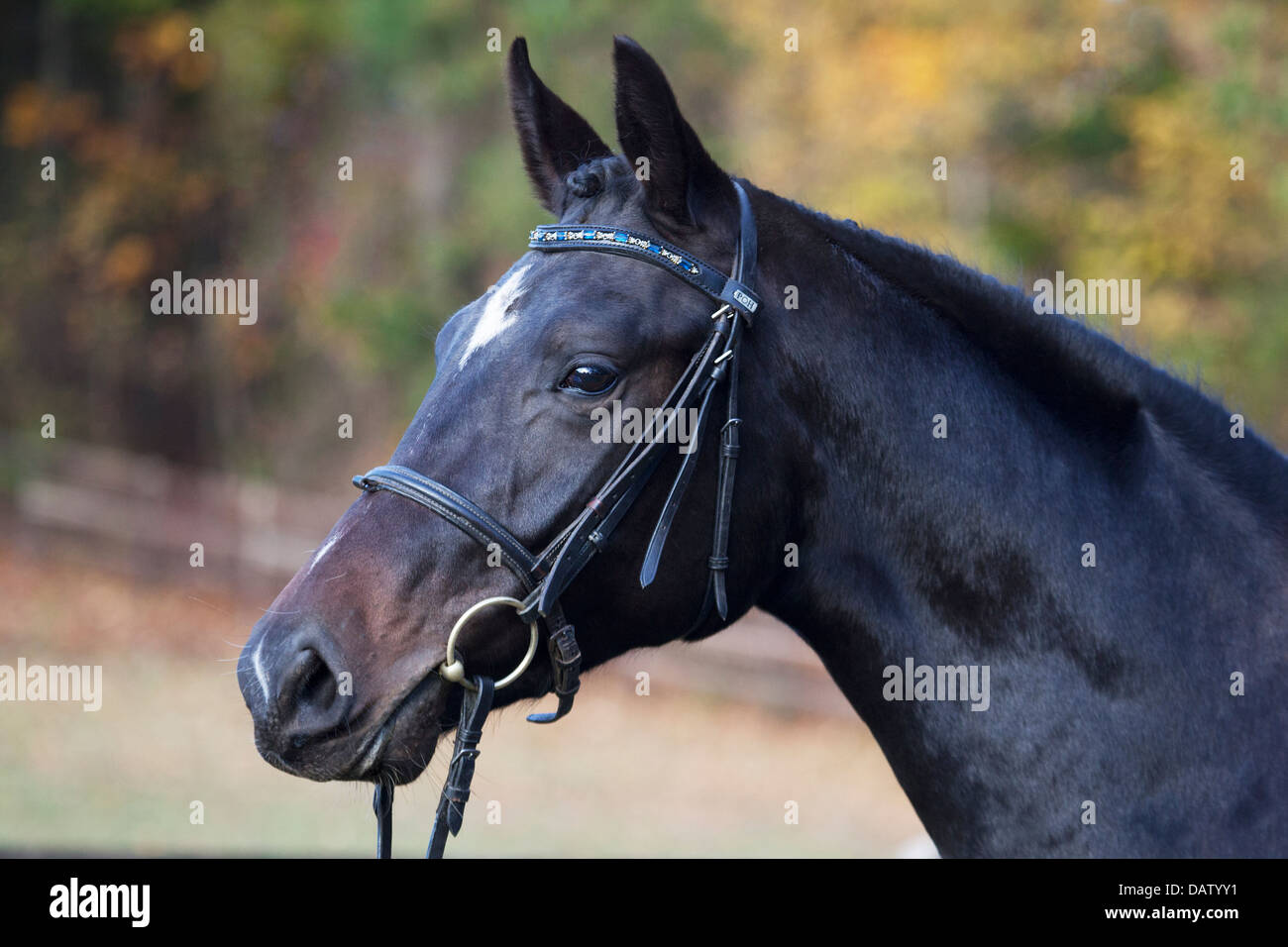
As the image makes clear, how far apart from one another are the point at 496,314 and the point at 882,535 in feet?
3.43

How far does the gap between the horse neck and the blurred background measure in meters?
6.70

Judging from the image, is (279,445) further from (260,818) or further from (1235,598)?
(1235,598)

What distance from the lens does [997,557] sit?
2.69 meters

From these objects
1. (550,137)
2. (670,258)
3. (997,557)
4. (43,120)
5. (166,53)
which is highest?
(166,53)

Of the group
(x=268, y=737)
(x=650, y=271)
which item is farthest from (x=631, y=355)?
(x=268, y=737)

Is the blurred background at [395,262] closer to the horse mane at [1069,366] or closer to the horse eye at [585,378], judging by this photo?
the horse eye at [585,378]

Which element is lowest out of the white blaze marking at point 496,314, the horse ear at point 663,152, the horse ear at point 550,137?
the white blaze marking at point 496,314

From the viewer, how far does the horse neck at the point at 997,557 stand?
2.60 m

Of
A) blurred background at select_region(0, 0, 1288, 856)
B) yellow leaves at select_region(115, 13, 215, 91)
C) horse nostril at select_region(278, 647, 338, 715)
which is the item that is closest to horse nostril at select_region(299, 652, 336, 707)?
horse nostril at select_region(278, 647, 338, 715)

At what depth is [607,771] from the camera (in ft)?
44.4

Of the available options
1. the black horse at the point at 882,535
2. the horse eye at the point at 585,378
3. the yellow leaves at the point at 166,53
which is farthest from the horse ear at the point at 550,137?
the yellow leaves at the point at 166,53

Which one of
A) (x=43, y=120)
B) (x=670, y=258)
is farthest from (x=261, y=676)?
(x=43, y=120)

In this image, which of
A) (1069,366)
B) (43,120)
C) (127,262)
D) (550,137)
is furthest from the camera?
(43,120)

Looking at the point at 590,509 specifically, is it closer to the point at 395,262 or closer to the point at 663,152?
the point at 663,152
